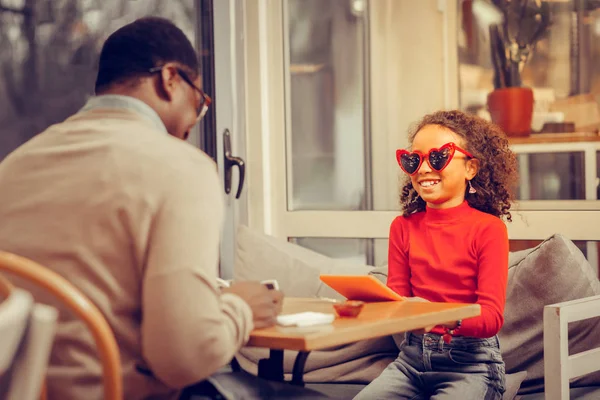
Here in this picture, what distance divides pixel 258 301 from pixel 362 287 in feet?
1.31

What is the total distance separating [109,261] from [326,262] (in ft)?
5.67

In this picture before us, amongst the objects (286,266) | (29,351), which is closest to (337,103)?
(286,266)

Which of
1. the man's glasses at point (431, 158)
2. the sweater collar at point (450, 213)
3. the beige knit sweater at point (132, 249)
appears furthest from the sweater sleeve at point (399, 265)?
the beige knit sweater at point (132, 249)

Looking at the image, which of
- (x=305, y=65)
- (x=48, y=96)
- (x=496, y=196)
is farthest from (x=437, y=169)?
(x=305, y=65)

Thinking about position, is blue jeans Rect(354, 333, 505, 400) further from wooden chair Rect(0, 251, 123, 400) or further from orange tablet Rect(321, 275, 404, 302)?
wooden chair Rect(0, 251, 123, 400)

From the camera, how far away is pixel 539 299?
265 cm

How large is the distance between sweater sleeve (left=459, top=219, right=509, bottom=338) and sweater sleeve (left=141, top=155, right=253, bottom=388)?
34.2 inches

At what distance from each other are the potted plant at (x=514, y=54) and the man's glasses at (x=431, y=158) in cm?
128

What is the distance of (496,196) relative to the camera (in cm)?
244

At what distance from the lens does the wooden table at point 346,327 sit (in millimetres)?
1551

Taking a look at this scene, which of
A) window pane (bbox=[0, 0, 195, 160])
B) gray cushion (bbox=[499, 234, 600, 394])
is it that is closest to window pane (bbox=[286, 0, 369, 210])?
window pane (bbox=[0, 0, 195, 160])

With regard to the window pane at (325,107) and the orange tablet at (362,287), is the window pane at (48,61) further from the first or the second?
the orange tablet at (362,287)

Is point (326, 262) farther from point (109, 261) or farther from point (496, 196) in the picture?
point (109, 261)

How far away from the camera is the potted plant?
352cm
